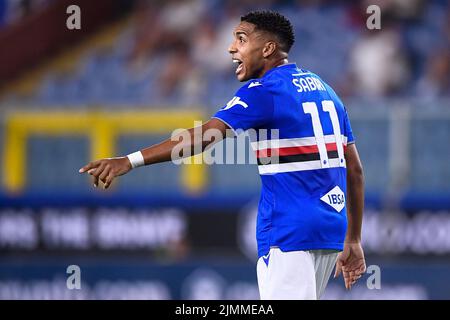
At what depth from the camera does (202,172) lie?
457 inches

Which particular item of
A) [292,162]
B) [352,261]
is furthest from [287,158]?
[352,261]

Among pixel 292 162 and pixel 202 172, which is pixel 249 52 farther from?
pixel 202 172

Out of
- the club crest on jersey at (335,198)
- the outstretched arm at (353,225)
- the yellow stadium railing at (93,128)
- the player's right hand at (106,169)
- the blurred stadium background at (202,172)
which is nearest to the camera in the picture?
the player's right hand at (106,169)

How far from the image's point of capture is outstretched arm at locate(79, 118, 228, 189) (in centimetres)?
471

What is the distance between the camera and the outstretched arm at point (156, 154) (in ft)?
15.5

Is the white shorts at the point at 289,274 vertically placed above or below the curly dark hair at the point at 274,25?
below

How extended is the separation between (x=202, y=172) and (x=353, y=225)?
619cm

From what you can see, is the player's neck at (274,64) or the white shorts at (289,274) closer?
the white shorts at (289,274)

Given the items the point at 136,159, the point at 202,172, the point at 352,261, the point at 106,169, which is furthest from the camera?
the point at 202,172

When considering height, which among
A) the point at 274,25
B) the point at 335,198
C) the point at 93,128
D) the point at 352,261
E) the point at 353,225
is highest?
the point at 274,25

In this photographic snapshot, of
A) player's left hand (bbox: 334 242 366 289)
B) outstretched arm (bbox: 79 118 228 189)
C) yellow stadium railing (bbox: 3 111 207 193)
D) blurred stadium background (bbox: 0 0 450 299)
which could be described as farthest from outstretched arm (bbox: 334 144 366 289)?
yellow stadium railing (bbox: 3 111 207 193)

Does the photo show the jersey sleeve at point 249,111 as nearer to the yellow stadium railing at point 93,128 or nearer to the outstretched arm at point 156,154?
the outstretched arm at point 156,154

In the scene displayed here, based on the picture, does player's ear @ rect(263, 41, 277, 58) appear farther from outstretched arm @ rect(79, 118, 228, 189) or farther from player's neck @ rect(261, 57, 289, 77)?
outstretched arm @ rect(79, 118, 228, 189)

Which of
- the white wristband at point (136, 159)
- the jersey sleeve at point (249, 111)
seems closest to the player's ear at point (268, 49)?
the jersey sleeve at point (249, 111)
